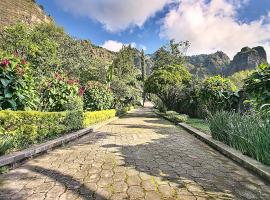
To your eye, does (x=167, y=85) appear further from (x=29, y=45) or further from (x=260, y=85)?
(x=29, y=45)

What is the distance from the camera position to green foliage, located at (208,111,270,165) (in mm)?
4801

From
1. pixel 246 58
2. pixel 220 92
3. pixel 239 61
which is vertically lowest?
pixel 220 92

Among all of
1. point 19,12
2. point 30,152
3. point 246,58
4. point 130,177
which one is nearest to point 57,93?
point 30,152

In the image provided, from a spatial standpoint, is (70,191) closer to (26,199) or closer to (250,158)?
(26,199)

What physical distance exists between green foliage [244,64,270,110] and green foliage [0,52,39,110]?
630 centimetres

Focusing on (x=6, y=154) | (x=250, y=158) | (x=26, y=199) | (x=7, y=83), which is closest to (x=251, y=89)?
(x=250, y=158)

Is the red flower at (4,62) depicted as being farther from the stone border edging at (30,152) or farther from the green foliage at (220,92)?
the green foliage at (220,92)

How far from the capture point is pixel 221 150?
6.59 meters

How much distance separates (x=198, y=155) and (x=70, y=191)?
3874 millimetres

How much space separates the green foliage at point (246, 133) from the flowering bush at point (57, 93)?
6.34 meters

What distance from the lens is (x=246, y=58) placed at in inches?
3868

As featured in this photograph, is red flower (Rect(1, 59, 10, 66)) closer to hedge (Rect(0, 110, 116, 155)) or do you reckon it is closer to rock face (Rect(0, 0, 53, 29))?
hedge (Rect(0, 110, 116, 155))

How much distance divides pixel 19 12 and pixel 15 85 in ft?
241

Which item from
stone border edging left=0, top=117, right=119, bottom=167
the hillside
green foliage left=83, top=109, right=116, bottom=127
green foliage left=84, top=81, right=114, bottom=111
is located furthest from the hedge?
the hillside
